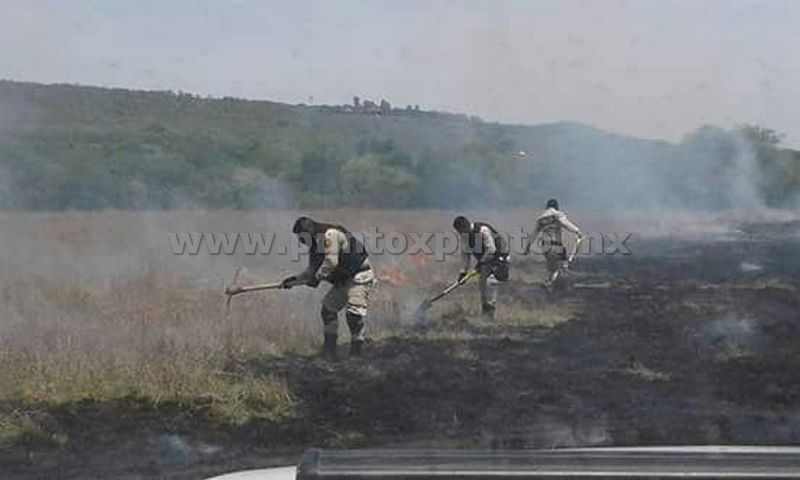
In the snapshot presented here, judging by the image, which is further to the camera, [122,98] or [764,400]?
[122,98]

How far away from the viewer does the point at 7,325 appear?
995cm

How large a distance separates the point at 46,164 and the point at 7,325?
60.8ft

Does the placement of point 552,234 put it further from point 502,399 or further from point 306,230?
Result: point 502,399

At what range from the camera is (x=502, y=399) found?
8.69 metres

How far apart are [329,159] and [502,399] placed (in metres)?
25.0

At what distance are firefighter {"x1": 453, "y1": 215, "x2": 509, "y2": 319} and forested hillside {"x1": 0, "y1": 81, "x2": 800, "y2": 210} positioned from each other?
14.0 meters

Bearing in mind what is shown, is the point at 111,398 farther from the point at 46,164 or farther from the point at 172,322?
→ the point at 46,164

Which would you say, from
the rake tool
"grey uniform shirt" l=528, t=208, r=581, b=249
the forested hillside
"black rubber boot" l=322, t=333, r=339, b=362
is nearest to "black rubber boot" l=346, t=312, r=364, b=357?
"black rubber boot" l=322, t=333, r=339, b=362

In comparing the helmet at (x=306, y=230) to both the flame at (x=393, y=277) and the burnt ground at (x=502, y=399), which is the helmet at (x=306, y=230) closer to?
the burnt ground at (x=502, y=399)

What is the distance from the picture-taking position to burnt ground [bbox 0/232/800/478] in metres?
7.10

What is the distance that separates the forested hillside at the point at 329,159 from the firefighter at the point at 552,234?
39.4 feet

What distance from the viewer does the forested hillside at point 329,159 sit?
1095 inches

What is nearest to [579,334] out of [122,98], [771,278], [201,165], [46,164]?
[771,278]

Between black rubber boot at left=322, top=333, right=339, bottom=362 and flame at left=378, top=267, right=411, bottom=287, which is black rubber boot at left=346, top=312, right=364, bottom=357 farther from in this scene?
flame at left=378, top=267, right=411, bottom=287
